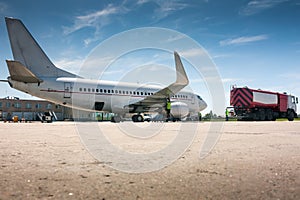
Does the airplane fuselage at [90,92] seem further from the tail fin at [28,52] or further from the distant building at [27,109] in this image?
the distant building at [27,109]

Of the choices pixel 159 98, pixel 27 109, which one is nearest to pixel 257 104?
pixel 159 98

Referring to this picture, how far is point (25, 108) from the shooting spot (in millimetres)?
57469

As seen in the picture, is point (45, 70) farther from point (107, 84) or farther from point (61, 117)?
point (61, 117)

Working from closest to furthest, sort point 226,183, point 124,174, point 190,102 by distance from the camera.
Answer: point 226,183 < point 124,174 < point 190,102

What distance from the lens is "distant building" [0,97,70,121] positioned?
55469 millimetres

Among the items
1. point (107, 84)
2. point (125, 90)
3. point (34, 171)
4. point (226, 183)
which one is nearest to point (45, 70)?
point (107, 84)

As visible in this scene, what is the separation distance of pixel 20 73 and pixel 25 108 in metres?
44.8

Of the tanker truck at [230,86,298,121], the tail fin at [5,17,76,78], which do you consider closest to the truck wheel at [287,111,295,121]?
the tanker truck at [230,86,298,121]

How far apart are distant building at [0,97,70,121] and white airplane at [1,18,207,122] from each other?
1433 inches

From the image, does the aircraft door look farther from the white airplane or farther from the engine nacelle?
the engine nacelle

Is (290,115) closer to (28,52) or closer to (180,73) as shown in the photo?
(180,73)

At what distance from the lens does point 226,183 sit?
259 centimetres

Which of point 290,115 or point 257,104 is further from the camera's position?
point 290,115

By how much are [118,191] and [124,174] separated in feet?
2.41
